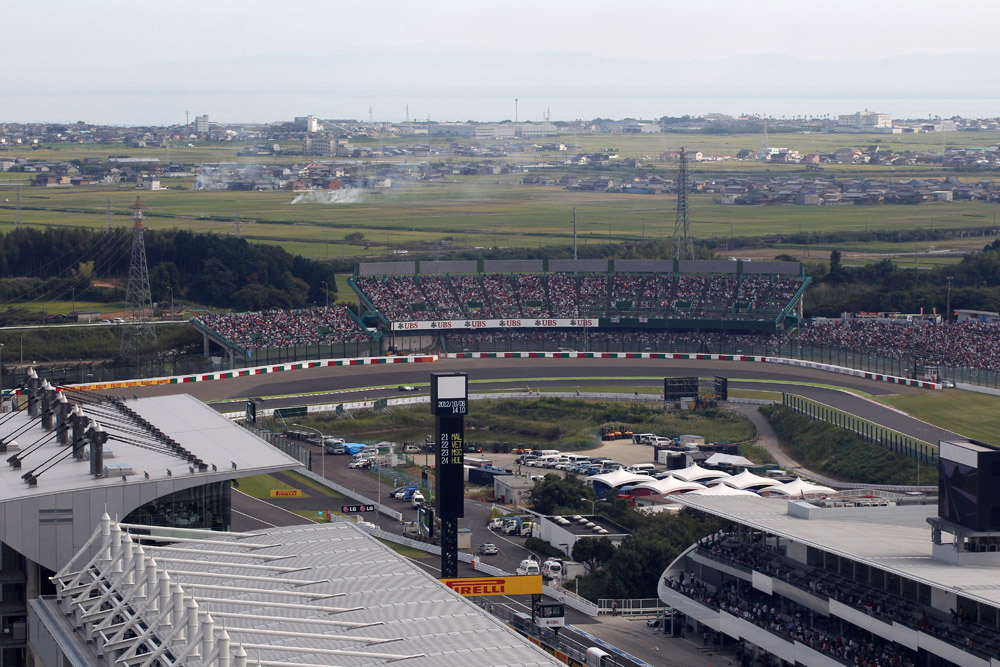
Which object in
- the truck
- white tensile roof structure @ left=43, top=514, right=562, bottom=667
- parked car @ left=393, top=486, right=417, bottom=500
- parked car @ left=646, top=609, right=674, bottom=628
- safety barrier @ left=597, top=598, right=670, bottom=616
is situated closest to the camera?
white tensile roof structure @ left=43, top=514, right=562, bottom=667

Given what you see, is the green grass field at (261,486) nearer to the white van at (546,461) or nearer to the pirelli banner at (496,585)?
the white van at (546,461)

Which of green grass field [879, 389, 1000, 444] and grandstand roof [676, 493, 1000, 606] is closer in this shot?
grandstand roof [676, 493, 1000, 606]

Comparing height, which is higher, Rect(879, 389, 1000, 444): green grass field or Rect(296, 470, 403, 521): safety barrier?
Rect(879, 389, 1000, 444): green grass field

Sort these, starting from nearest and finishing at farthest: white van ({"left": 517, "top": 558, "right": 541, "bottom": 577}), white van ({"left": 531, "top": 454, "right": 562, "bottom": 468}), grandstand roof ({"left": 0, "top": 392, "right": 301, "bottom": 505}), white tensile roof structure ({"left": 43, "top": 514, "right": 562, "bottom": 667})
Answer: white tensile roof structure ({"left": 43, "top": 514, "right": 562, "bottom": 667}), grandstand roof ({"left": 0, "top": 392, "right": 301, "bottom": 505}), white van ({"left": 517, "top": 558, "right": 541, "bottom": 577}), white van ({"left": 531, "top": 454, "right": 562, "bottom": 468})

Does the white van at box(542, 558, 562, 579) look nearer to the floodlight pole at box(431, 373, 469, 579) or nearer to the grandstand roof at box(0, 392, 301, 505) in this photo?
the floodlight pole at box(431, 373, 469, 579)

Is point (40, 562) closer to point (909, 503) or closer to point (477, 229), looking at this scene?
point (909, 503)

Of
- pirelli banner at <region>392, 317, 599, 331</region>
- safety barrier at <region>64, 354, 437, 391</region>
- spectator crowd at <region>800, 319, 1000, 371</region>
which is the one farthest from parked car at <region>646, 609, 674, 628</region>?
pirelli banner at <region>392, 317, 599, 331</region>

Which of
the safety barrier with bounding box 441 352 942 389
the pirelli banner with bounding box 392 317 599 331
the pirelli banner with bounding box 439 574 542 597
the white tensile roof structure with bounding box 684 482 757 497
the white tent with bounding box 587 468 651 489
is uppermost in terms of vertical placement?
the pirelli banner with bounding box 439 574 542 597
